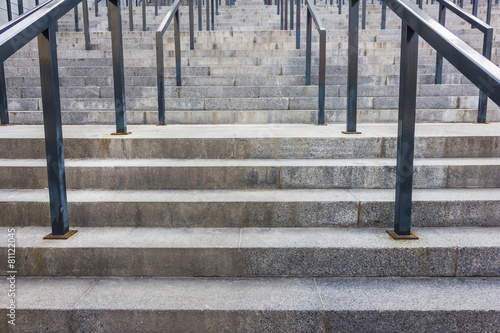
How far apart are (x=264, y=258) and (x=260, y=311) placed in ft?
1.03

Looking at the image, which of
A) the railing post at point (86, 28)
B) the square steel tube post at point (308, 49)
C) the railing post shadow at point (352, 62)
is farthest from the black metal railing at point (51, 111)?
the railing post at point (86, 28)

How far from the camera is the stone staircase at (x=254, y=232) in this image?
151cm

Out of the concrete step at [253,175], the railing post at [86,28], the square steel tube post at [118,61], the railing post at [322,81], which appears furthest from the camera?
the railing post at [86,28]

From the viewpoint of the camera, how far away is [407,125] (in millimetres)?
1792

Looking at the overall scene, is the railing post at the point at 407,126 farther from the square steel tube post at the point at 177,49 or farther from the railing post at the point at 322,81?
the square steel tube post at the point at 177,49

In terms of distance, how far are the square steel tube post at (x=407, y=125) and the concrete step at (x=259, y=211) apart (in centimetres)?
18

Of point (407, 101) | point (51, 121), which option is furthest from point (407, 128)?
point (51, 121)

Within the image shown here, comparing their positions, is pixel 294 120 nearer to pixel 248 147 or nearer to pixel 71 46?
pixel 248 147

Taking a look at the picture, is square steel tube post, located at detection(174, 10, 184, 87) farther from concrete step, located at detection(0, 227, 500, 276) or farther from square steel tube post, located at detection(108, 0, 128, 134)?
concrete step, located at detection(0, 227, 500, 276)

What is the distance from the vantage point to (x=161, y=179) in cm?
227

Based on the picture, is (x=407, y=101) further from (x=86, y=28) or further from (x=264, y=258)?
(x=86, y=28)

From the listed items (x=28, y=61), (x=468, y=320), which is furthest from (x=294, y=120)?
(x=28, y=61)

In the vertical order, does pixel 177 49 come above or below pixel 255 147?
above

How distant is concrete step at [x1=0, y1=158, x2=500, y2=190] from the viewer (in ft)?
7.35
